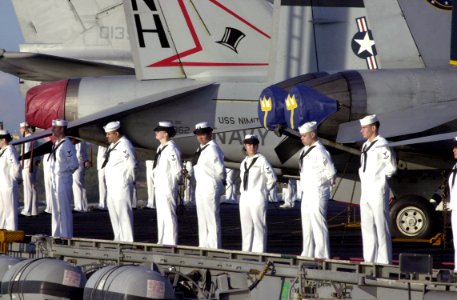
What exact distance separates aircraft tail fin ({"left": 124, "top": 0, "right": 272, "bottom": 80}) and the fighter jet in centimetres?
2

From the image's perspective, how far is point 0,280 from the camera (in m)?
12.7

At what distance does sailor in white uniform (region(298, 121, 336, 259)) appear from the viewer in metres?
14.8

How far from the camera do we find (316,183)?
14.8 metres

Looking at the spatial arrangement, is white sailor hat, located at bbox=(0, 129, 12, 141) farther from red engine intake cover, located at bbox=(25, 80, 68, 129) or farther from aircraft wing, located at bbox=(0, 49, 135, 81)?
aircraft wing, located at bbox=(0, 49, 135, 81)

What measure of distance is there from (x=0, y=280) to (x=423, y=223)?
746 centimetres

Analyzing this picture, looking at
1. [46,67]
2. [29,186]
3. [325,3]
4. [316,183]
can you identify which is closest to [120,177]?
[316,183]

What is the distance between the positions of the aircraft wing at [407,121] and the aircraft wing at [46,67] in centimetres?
815

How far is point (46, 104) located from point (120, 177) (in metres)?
4.69

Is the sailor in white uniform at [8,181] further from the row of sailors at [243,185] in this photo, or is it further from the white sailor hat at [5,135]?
the row of sailors at [243,185]

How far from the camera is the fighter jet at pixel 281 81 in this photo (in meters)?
17.6

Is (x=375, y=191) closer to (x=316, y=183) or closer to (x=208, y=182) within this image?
(x=316, y=183)

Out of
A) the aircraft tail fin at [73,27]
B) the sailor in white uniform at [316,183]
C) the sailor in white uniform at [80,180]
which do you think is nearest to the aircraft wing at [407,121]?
the sailor in white uniform at [316,183]

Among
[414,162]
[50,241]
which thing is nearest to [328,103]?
[414,162]

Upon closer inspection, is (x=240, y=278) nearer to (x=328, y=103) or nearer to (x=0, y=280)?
(x=0, y=280)
